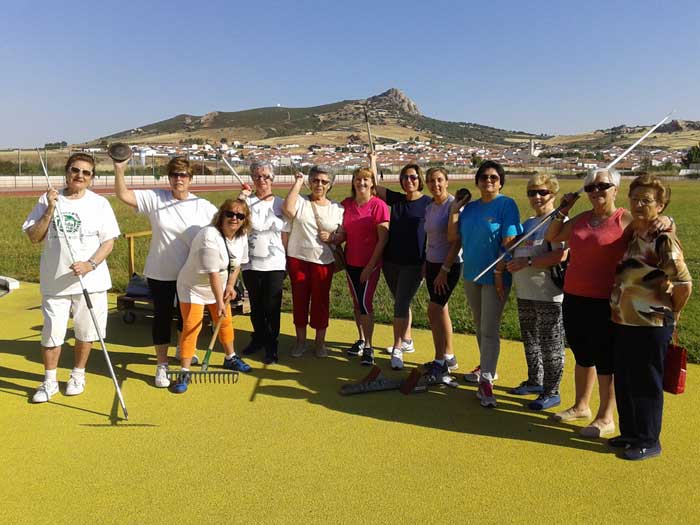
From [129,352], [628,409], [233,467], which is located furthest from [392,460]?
[129,352]

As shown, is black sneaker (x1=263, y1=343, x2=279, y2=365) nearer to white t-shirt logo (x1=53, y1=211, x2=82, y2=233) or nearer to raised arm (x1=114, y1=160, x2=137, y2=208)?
raised arm (x1=114, y1=160, x2=137, y2=208)

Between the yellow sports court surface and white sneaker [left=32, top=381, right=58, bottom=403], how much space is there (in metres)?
0.05

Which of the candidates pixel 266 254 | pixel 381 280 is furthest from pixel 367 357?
pixel 381 280

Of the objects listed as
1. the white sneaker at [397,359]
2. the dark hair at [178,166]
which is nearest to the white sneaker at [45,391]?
the dark hair at [178,166]

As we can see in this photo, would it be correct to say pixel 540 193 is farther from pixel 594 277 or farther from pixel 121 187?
pixel 121 187

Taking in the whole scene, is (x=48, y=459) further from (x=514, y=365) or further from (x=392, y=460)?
(x=514, y=365)

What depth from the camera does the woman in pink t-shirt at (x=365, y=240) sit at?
5266 mm

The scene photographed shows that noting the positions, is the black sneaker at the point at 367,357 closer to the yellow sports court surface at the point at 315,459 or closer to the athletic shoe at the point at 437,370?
the yellow sports court surface at the point at 315,459

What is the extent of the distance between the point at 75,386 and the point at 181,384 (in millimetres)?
814

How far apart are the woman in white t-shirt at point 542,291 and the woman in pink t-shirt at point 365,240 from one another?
1329mm

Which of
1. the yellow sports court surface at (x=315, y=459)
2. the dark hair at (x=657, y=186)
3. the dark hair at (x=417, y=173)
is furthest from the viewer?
the dark hair at (x=417, y=173)

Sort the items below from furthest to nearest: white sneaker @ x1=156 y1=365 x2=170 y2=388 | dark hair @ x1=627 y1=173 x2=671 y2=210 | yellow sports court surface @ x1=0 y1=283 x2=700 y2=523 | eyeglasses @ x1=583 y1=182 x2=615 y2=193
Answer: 1. white sneaker @ x1=156 y1=365 x2=170 y2=388
2. eyeglasses @ x1=583 y1=182 x2=615 y2=193
3. dark hair @ x1=627 y1=173 x2=671 y2=210
4. yellow sports court surface @ x1=0 y1=283 x2=700 y2=523

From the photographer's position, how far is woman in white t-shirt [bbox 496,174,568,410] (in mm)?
4242

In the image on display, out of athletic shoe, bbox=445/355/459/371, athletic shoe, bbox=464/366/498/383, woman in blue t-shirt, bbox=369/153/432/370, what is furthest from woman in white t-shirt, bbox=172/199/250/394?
athletic shoe, bbox=464/366/498/383
